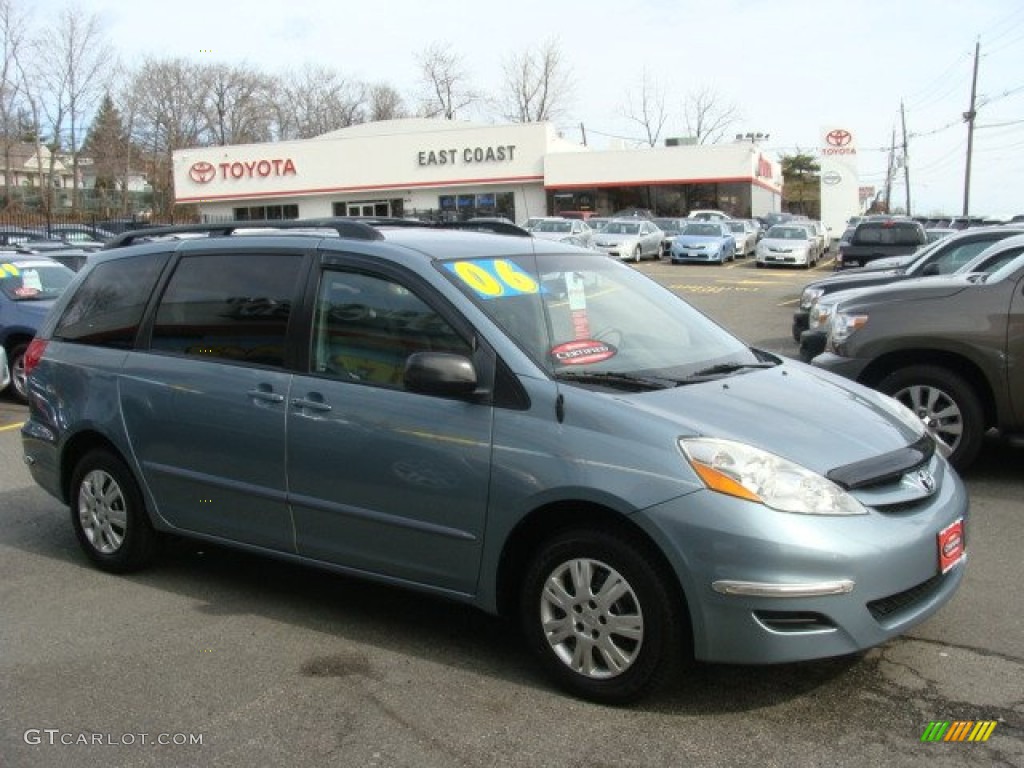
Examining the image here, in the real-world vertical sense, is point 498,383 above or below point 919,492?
above

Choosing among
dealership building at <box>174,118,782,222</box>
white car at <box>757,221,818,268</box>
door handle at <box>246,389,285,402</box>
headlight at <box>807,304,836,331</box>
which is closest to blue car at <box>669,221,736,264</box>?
white car at <box>757,221,818,268</box>

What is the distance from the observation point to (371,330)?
4.21 metres

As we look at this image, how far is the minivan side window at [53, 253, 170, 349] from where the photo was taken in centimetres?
512

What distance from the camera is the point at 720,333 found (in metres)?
4.87

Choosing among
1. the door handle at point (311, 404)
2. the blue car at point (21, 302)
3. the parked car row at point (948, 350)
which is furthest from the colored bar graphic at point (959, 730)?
the blue car at point (21, 302)

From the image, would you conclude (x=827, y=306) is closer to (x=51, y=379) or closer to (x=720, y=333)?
(x=720, y=333)

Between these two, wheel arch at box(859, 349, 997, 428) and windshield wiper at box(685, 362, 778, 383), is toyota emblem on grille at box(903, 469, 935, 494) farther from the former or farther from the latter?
wheel arch at box(859, 349, 997, 428)

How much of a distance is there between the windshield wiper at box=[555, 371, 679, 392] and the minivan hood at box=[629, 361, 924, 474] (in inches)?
2.7

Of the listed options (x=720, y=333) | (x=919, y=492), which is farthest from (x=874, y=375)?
(x=919, y=492)

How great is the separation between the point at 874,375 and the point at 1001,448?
5.29ft

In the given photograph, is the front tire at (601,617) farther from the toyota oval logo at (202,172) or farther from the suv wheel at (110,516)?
the toyota oval logo at (202,172)

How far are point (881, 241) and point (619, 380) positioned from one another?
20383 millimetres

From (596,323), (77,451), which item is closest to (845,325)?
(596,323)

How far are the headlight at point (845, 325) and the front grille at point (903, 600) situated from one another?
3.47 meters
